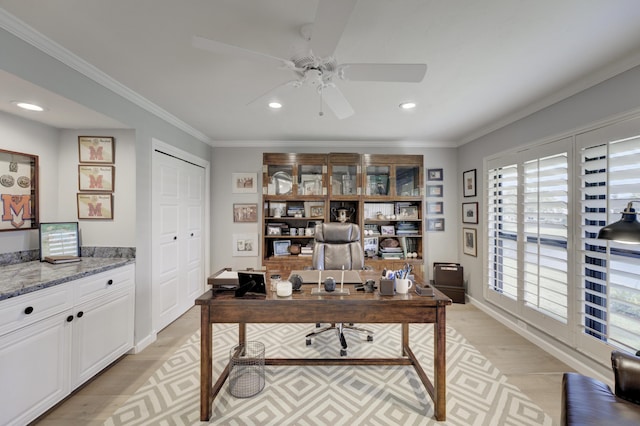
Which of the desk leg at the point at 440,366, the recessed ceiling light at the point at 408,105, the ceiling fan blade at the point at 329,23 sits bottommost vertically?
the desk leg at the point at 440,366

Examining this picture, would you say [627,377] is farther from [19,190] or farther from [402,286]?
[19,190]

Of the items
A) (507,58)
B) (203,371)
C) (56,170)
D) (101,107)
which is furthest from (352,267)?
(56,170)

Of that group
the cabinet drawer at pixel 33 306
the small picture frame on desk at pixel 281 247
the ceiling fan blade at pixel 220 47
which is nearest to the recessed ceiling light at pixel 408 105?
the ceiling fan blade at pixel 220 47

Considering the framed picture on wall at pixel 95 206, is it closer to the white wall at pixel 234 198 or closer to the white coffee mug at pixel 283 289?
the white wall at pixel 234 198

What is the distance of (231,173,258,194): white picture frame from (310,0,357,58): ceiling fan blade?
3.01 m

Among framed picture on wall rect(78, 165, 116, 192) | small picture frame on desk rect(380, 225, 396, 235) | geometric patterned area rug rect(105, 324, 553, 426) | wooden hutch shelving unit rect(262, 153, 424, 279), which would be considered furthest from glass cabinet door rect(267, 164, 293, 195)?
geometric patterned area rug rect(105, 324, 553, 426)

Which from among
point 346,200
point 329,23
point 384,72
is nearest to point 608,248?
point 384,72

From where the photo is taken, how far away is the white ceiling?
1492 mm

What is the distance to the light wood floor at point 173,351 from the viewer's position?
1.90 meters

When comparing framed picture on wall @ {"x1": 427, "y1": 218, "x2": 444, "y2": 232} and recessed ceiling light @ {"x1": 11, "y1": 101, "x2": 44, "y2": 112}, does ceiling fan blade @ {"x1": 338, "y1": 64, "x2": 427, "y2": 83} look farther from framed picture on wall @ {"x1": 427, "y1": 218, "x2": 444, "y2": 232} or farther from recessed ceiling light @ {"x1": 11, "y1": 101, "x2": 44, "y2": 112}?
framed picture on wall @ {"x1": 427, "y1": 218, "x2": 444, "y2": 232}

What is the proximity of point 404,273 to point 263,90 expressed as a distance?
6.39ft

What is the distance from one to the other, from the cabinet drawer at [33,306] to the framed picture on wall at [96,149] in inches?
50.0

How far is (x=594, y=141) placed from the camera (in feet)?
7.24

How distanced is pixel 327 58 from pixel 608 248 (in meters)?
2.46
